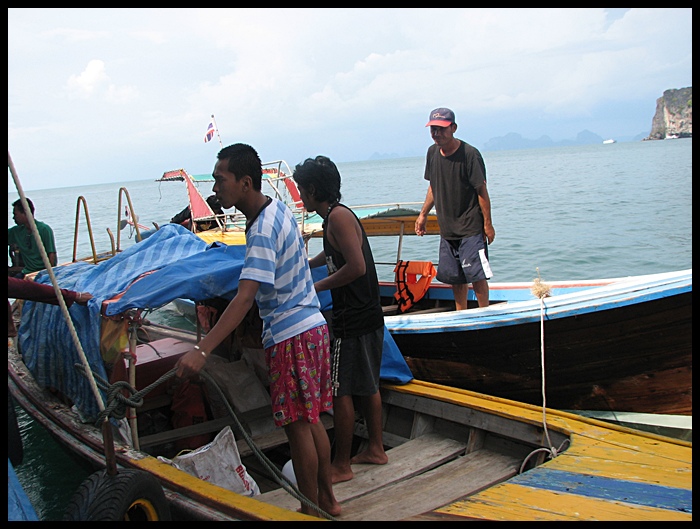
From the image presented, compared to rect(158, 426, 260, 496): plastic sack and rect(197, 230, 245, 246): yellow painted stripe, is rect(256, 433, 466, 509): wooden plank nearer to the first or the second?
rect(158, 426, 260, 496): plastic sack

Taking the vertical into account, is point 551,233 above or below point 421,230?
below

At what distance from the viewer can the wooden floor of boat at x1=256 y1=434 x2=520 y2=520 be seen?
319 centimetres

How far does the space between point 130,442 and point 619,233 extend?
68.3 feet

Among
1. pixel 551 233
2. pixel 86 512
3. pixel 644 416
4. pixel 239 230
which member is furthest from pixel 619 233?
pixel 86 512

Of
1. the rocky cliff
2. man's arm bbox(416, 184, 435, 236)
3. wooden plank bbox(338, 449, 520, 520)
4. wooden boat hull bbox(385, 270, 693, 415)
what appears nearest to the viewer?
wooden plank bbox(338, 449, 520, 520)

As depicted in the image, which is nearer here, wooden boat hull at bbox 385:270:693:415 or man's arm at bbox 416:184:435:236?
wooden boat hull at bbox 385:270:693:415

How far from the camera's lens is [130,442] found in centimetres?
362

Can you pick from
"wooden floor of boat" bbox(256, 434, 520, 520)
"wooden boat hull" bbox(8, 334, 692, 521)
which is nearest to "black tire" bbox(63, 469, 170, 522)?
"wooden boat hull" bbox(8, 334, 692, 521)

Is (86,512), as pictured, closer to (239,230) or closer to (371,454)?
(371,454)

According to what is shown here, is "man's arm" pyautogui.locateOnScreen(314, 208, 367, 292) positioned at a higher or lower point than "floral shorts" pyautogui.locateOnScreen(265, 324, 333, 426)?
higher

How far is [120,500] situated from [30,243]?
611cm

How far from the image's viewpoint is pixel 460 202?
211 inches

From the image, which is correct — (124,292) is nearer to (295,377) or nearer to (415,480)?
(295,377)

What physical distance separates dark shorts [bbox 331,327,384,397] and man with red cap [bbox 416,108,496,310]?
2139 millimetres
